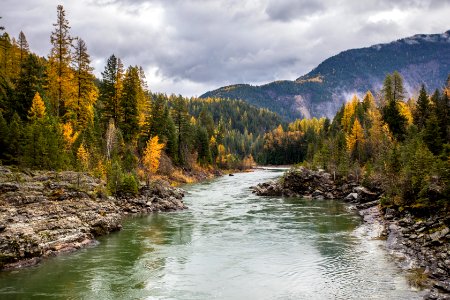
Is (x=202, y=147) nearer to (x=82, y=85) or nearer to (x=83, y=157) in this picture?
(x=82, y=85)

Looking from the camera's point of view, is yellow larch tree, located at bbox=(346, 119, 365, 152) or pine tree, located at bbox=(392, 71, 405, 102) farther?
pine tree, located at bbox=(392, 71, 405, 102)

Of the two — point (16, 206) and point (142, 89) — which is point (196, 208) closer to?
point (16, 206)

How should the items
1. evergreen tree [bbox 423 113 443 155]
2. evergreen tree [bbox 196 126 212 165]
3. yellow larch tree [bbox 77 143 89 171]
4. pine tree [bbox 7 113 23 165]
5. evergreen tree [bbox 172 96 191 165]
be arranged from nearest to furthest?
pine tree [bbox 7 113 23 165] < yellow larch tree [bbox 77 143 89 171] < evergreen tree [bbox 423 113 443 155] < evergreen tree [bbox 172 96 191 165] < evergreen tree [bbox 196 126 212 165]

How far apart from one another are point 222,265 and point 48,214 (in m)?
14.8

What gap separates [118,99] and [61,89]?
741 inches

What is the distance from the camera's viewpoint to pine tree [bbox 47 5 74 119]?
52.2 metres

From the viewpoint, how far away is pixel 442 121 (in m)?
59.6

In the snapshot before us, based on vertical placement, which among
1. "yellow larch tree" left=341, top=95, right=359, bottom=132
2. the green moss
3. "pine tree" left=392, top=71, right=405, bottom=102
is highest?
"pine tree" left=392, top=71, right=405, bottom=102

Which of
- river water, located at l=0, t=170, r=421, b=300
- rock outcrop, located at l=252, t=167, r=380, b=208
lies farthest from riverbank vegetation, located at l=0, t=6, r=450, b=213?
river water, located at l=0, t=170, r=421, b=300

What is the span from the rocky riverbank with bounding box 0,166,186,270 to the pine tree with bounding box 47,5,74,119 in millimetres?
19116

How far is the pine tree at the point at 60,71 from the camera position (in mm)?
52162

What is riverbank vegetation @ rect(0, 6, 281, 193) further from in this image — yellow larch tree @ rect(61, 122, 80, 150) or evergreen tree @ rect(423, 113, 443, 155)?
evergreen tree @ rect(423, 113, 443, 155)

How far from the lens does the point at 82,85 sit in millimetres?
57281

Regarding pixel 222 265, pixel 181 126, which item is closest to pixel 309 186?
pixel 181 126
